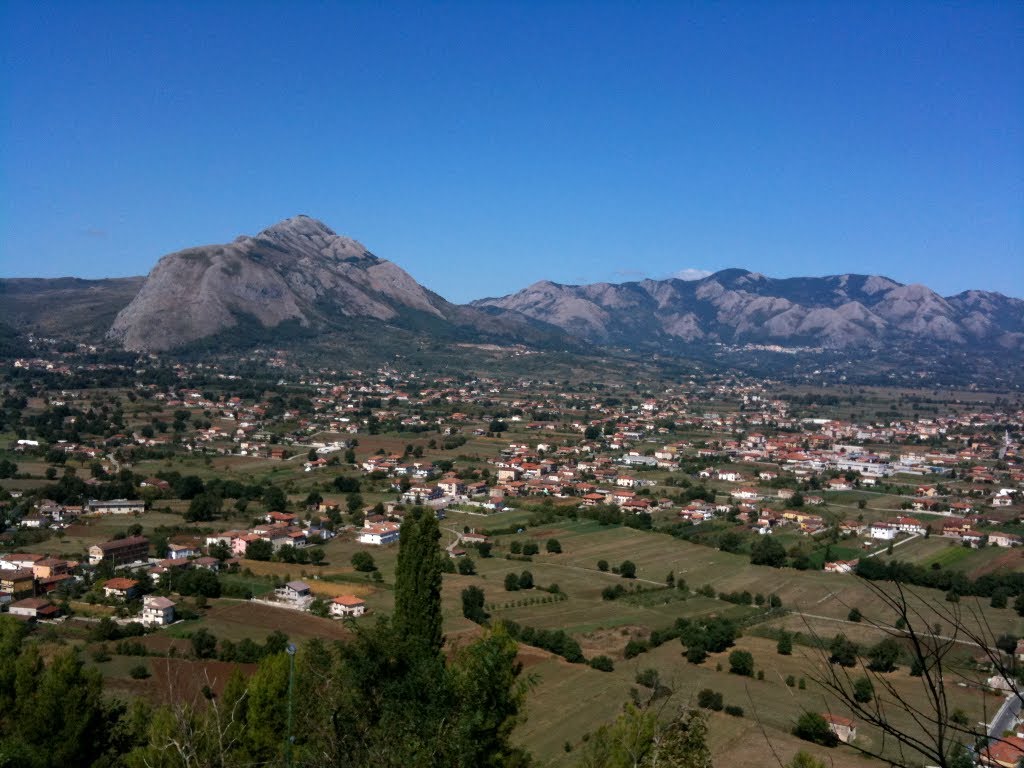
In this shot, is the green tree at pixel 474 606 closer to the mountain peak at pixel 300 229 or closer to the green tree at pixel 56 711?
the green tree at pixel 56 711

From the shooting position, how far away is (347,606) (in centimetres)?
2158

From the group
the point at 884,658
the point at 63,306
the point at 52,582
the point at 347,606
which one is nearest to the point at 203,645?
the point at 347,606

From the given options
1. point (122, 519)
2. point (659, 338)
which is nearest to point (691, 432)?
point (122, 519)

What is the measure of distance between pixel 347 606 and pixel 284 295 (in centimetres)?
9730

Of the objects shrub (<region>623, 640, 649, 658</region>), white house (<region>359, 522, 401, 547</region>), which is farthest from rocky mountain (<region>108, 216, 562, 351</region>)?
shrub (<region>623, 640, 649, 658</region>)

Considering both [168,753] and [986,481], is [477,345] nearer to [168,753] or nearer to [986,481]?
[986,481]

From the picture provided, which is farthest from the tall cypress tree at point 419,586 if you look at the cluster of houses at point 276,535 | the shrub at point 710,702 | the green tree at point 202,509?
the green tree at point 202,509

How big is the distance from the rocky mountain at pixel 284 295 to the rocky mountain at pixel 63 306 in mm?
4451

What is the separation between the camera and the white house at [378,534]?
99.4ft

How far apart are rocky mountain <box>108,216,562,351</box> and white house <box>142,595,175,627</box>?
82045 mm

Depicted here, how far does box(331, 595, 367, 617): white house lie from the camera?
70.1 feet

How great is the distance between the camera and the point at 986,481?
47.1 metres

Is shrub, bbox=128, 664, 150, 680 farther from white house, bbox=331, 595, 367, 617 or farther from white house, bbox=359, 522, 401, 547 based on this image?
white house, bbox=359, 522, 401, 547

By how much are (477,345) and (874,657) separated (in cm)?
10672
